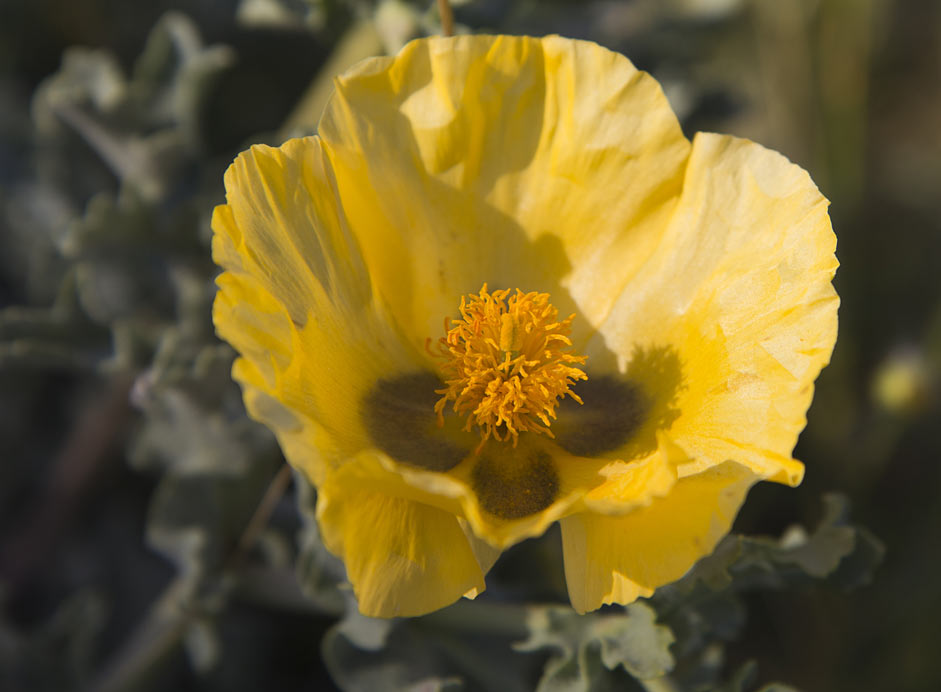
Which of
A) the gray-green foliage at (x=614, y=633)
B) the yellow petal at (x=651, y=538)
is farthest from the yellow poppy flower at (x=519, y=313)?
the gray-green foliage at (x=614, y=633)

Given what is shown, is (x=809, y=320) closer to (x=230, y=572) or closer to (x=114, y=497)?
(x=230, y=572)

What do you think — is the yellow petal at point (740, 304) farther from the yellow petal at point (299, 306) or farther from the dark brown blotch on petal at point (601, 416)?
the yellow petal at point (299, 306)

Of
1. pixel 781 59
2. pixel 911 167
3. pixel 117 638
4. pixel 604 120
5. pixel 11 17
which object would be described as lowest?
pixel 117 638

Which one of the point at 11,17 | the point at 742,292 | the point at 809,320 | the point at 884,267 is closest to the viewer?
the point at 809,320

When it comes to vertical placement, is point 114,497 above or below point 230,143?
below

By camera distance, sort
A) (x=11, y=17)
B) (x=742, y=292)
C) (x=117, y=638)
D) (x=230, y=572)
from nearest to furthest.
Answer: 1. (x=742, y=292)
2. (x=230, y=572)
3. (x=117, y=638)
4. (x=11, y=17)

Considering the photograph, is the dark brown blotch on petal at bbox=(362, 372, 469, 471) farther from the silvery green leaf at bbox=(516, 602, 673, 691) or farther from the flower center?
the silvery green leaf at bbox=(516, 602, 673, 691)

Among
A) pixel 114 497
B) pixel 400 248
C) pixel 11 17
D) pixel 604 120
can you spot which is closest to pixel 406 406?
pixel 400 248

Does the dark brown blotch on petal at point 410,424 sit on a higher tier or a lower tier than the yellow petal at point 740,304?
lower

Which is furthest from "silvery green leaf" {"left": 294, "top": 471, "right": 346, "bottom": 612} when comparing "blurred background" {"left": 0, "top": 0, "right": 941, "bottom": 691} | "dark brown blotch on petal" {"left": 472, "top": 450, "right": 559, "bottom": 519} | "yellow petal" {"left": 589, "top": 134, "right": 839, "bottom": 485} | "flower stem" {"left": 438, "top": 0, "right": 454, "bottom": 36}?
"flower stem" {"left": 438, "top": 0, "right": 454, "bottom": 36}
